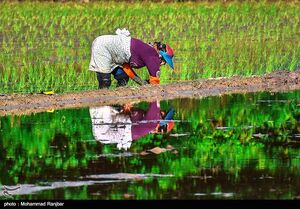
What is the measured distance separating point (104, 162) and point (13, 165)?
26.6 inches

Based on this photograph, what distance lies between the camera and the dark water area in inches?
296

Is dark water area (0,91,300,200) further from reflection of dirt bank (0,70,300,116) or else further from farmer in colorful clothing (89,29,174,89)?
farmer in colorful clothing (89,29,174,89)

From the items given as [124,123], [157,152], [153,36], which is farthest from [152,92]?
[153,36]

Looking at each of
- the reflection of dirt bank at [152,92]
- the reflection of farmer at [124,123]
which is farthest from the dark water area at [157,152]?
the reflection of dirt bank at [152,92]

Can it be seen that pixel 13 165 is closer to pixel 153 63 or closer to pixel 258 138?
pixel 258 138

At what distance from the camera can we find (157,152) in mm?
8945

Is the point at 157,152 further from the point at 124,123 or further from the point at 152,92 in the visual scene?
the point at 152,92

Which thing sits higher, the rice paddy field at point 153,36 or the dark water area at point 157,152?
the rice paddy field at point 153,36

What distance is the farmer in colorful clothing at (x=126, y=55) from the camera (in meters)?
12.9

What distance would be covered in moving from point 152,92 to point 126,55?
51 cm

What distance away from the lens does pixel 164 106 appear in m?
12.1

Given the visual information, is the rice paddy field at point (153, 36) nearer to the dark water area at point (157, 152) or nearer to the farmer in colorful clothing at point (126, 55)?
the farmer in colorful clothing at point (126, 55)

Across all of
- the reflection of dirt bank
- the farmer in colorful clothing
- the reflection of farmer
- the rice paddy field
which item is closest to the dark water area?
the reflection of farmer

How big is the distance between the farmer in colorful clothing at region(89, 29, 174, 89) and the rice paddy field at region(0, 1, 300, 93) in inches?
Result: 20.2
